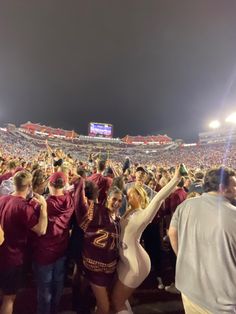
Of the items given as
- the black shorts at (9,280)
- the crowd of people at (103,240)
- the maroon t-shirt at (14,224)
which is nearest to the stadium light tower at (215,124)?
the crowd of people at (103,240)

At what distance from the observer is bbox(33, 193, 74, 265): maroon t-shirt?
300 centimetres

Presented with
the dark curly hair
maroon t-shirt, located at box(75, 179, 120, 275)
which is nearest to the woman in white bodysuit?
maroon t-shirt, located at box(75, 179, 120, 275)

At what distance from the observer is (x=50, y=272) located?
302 centimetres

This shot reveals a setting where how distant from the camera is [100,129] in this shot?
66.2 metres

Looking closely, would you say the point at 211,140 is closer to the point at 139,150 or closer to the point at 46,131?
the point at 139,150

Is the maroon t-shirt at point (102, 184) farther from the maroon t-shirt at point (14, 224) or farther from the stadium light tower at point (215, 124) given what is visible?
the stadium light tower at point (215, 124)

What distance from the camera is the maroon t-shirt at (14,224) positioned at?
8.90ft

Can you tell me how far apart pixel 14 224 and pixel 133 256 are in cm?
141

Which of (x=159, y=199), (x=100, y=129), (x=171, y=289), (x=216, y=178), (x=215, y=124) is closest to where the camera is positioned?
(x=216, y=178)

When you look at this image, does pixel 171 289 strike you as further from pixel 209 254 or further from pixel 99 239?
pixel 209 254

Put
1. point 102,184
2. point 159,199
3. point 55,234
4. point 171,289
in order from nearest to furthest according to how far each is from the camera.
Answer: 1. point 159,199
2. point 55,234
3. point 171,289
4. point 102,184

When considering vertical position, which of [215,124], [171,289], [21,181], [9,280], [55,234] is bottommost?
[171,289]

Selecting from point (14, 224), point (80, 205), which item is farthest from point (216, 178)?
point (14, 224)

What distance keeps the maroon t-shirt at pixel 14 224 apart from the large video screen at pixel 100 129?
63.1 meters
